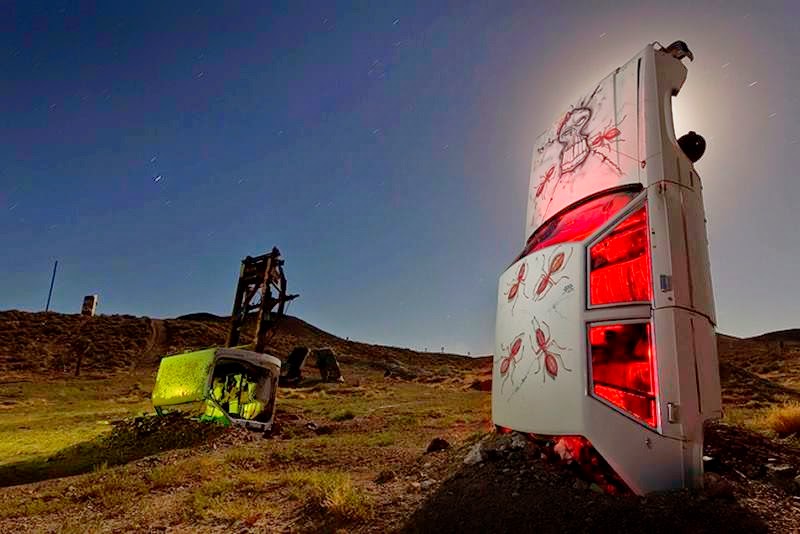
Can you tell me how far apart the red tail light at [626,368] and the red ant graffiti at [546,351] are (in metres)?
0.35

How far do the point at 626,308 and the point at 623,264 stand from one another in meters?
0.61

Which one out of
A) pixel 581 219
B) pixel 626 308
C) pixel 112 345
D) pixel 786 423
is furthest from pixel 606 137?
pixel 112 345

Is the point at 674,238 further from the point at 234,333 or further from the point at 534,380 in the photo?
the point at 234,333

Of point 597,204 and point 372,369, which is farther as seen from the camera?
point 372,369

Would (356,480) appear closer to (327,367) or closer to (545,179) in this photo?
(545,179)

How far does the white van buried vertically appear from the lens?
4.18 m

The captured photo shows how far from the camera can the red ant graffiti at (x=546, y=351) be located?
4941mm

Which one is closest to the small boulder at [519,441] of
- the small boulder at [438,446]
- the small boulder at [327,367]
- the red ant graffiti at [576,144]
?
the small boulder at [438,446]

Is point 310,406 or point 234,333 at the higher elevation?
point 234,333

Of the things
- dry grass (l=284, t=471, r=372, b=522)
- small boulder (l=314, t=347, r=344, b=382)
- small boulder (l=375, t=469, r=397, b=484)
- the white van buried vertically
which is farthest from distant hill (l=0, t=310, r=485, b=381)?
the white van buried vertically

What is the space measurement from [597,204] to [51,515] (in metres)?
8.38

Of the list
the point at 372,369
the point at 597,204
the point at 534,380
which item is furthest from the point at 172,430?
the point at 372,369

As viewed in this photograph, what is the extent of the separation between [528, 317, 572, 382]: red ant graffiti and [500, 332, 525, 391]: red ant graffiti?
0.88 ft

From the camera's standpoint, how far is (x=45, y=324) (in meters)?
50.9
